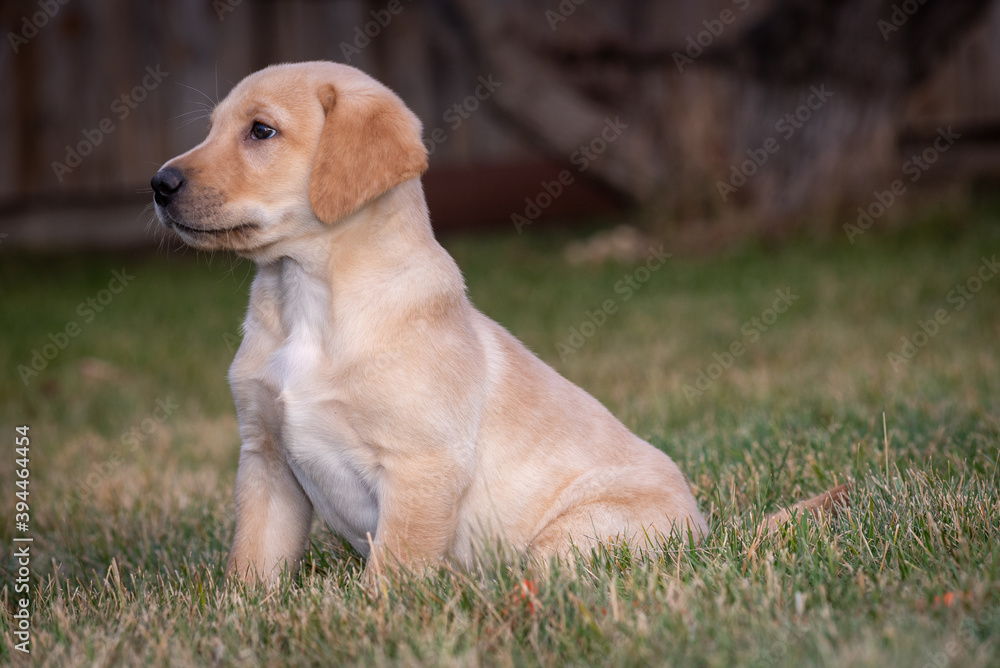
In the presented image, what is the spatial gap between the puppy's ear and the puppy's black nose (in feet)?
1.17

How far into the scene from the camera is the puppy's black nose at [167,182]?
8.76 ft

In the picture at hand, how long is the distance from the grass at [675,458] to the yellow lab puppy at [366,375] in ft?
0.60

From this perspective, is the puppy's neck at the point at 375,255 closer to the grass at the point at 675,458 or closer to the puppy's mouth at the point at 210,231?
the puppy's mouth at the point at 210,231

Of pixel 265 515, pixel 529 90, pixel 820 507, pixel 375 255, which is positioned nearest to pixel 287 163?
pixel 375 255

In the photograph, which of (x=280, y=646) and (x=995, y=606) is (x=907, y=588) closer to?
(x=995, y=606)

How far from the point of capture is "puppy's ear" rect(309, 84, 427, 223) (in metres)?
2.60

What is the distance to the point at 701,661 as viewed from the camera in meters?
1.93

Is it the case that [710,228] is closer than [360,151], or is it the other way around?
[360,151]

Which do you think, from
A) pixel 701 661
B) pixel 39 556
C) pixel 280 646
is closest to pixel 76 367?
pixel 39 556

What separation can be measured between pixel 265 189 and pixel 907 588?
184cm

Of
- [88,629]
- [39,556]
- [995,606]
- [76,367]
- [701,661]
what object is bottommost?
[76,367]

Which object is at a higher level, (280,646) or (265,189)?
(265,189)

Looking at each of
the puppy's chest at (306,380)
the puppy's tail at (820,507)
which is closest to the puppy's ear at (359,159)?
the puppy's chest at (306,380)

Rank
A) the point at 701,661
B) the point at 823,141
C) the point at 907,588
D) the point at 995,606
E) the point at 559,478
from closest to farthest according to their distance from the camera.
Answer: the point at 701,661
the point at 995,606
the point at 907,588
the point at 559,478
the point at 823,141
